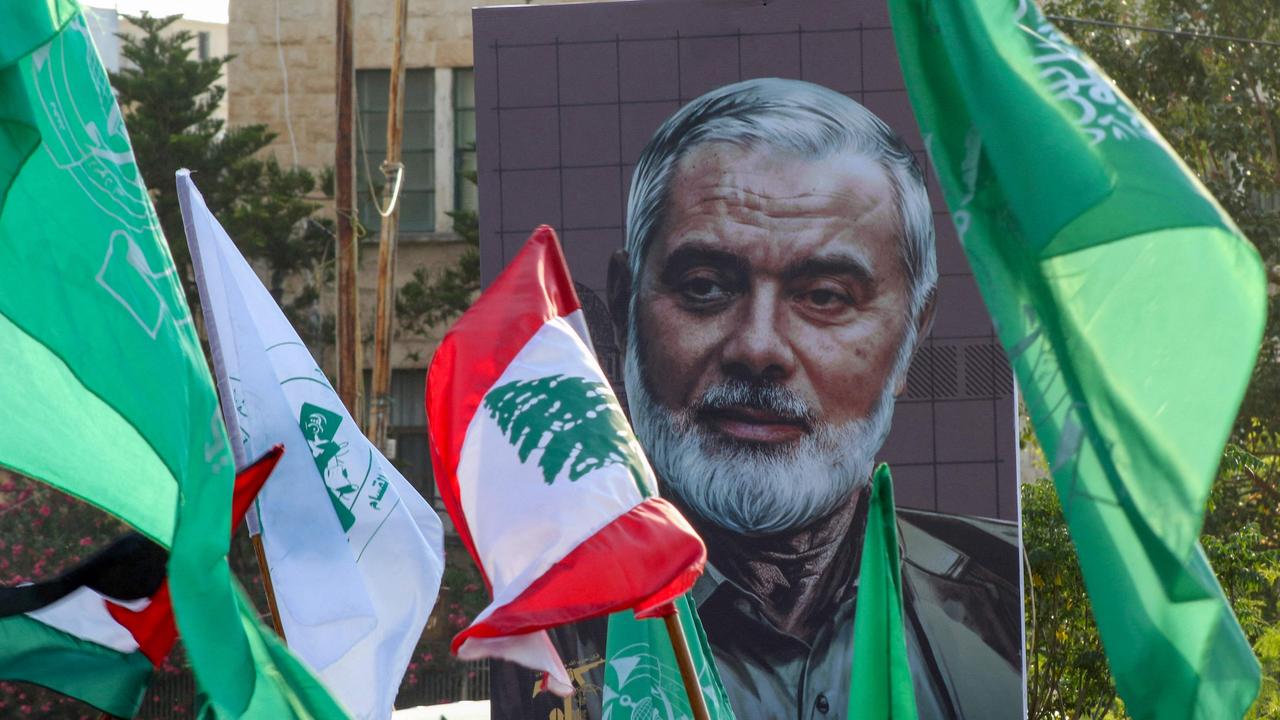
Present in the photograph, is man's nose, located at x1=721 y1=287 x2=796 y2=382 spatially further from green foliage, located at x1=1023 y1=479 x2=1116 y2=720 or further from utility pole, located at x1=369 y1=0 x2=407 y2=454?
utility pole, located at x1=369 y1=0 x2=407 y2=454

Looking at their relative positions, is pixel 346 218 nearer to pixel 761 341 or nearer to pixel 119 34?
pixel 119 34

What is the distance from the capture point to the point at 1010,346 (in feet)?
11.7

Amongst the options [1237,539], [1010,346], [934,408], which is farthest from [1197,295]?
[1237,539]

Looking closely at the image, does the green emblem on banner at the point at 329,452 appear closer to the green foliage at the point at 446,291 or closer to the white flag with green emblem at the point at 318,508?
the white flag with green emblem at the point at 318,508

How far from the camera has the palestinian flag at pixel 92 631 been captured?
188 inches

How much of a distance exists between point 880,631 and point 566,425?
1234 millimetres

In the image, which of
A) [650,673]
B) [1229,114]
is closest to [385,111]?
[1229,114]

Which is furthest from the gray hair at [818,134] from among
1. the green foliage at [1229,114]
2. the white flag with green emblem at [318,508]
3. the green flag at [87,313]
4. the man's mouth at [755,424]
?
the green flag at [87,313]

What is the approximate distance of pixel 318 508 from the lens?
22.1ft

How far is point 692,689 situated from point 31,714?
44.1ft

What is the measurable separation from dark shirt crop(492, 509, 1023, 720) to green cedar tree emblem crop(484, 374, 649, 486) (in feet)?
16.0

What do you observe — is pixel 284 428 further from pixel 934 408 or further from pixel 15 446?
pixel 934 408

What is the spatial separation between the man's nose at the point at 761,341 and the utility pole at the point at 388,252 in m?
6.87

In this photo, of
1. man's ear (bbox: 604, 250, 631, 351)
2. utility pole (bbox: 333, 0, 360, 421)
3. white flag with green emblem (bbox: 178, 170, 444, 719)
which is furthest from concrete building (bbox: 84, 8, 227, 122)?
man's ear (bbox: 604, 250, 631, 351)
